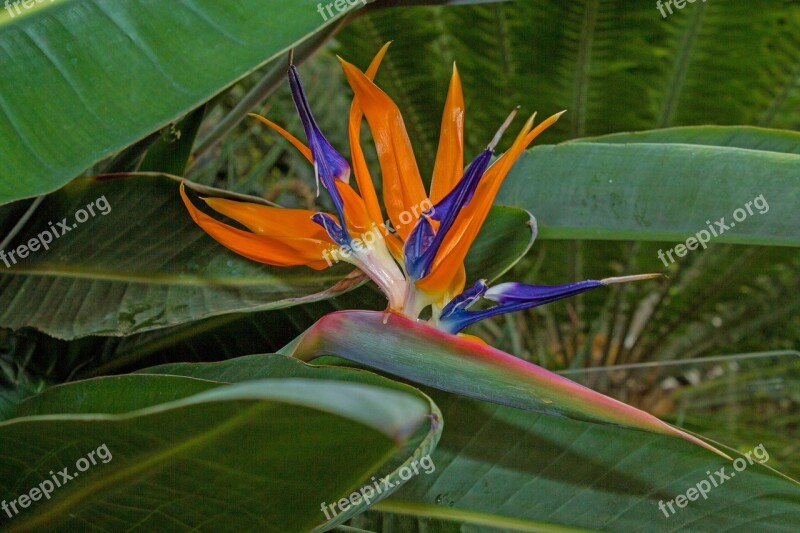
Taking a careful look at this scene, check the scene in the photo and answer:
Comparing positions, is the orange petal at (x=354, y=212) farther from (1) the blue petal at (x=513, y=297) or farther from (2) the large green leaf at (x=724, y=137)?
(2) the large green leaf at (x=724, y=137)

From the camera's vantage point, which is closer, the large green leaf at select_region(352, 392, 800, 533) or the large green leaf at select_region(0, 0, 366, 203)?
the large green leaf at select_region(0, 0, 366, 203)

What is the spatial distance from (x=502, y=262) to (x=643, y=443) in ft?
0.53

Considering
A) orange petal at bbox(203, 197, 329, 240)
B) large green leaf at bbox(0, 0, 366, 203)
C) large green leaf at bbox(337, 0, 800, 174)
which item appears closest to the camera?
large green leaf at bbox(0, 0, 366, 203)

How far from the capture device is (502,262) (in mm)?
523

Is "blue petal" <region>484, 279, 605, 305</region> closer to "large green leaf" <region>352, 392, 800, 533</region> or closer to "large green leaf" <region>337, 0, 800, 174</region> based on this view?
"large green leaf" <region>352, 392, 800, 533</region>

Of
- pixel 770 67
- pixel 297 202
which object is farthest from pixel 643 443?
pixel 297 202

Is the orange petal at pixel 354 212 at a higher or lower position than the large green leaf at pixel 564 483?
higher

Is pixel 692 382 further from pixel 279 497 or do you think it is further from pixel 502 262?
pixel 279 497

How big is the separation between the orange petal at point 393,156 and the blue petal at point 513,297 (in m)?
0.08

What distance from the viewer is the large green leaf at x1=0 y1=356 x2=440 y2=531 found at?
263 mm

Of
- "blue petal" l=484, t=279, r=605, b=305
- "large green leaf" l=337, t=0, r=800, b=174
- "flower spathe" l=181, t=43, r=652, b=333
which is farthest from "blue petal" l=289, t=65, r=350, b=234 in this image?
"large green leaf" l=337, t=0, r=800, b=174

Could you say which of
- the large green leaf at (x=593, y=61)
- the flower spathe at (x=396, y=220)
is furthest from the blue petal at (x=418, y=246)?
the large green leaf at (x=593, y=61)

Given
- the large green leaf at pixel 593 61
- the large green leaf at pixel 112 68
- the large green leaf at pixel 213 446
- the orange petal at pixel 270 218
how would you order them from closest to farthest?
the large green leaf at pixel 213 446 → the large green leaf at pixel 112 68 → the orange petal at pixel 270 218 → the large green leaf at pixel 593 61

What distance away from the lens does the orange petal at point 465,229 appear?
44cm
